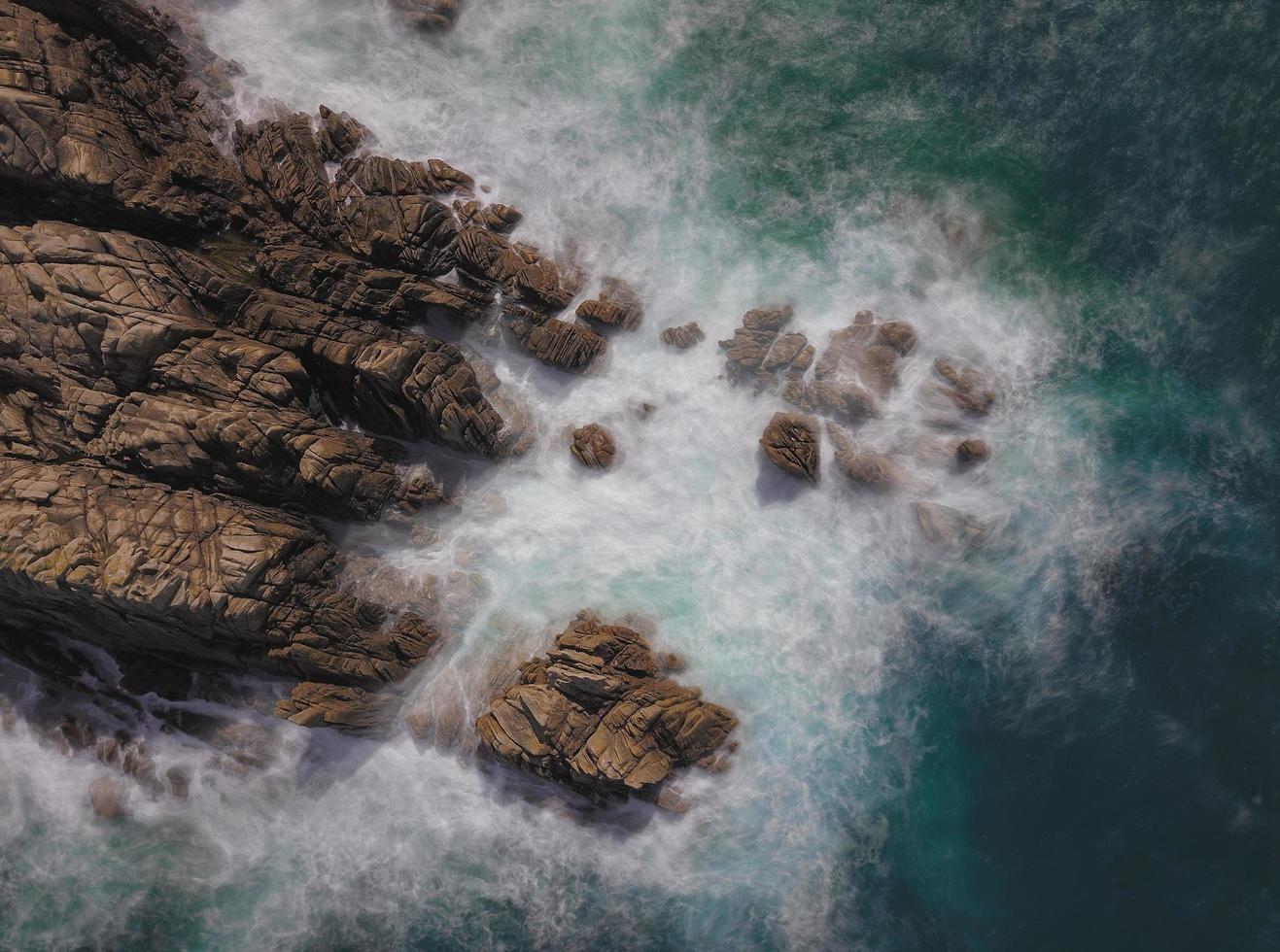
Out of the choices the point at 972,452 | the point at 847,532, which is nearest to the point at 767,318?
the point at 847,532

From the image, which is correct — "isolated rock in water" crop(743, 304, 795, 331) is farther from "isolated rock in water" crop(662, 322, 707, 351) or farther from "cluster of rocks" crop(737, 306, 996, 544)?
"isolated rock in water" crop(662, 322, 707, 351)

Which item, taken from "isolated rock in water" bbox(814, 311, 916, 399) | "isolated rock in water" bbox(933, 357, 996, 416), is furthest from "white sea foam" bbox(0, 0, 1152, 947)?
"isolated rock in water" bbox(814, 311, 916, 399)

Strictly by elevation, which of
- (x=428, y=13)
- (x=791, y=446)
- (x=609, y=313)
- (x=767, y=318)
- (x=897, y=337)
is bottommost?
(x=791, y=446)

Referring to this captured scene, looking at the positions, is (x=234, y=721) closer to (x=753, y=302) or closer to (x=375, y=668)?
(x=375, y=668)

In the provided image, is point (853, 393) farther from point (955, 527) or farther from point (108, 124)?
point (108, 124)

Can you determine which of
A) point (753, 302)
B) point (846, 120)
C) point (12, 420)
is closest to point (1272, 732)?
point (753, 302)

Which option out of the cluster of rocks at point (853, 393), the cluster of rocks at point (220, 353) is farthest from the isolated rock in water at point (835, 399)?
the cluster of rocks at point (220, 353)
